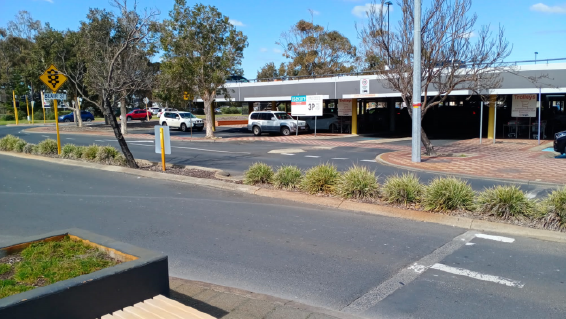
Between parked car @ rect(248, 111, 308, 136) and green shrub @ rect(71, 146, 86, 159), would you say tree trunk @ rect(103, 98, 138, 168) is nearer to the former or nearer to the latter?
green shrub @ rect(71, 146, 86, 159)

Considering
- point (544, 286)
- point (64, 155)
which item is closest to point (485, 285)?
point (544, 286)

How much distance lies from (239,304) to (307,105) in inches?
1050

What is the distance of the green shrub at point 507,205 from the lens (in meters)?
7.98

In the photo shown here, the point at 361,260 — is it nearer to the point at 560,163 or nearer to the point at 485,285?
the point at 485,285

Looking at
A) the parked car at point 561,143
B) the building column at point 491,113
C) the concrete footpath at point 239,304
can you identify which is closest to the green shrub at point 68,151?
the concrete footpath at point 239,304

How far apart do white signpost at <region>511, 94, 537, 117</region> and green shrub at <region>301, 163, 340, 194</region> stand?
18.5 m

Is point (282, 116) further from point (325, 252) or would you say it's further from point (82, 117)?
point (82, 117)

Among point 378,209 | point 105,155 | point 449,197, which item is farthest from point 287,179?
point 105,155

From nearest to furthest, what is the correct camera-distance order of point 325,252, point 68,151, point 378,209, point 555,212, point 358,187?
point 325,252, point 555,212, point 378,209, point 358,187, point 68,151

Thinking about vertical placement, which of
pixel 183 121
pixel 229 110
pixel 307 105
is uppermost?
pixel 229 110

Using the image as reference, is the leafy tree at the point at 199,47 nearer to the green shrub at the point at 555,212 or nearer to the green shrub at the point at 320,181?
the green shrub at the point at 320,181

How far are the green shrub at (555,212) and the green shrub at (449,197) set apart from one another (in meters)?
1.25

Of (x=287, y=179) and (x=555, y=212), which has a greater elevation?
(x=287, y=179)

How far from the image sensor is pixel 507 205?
26.3 ft
